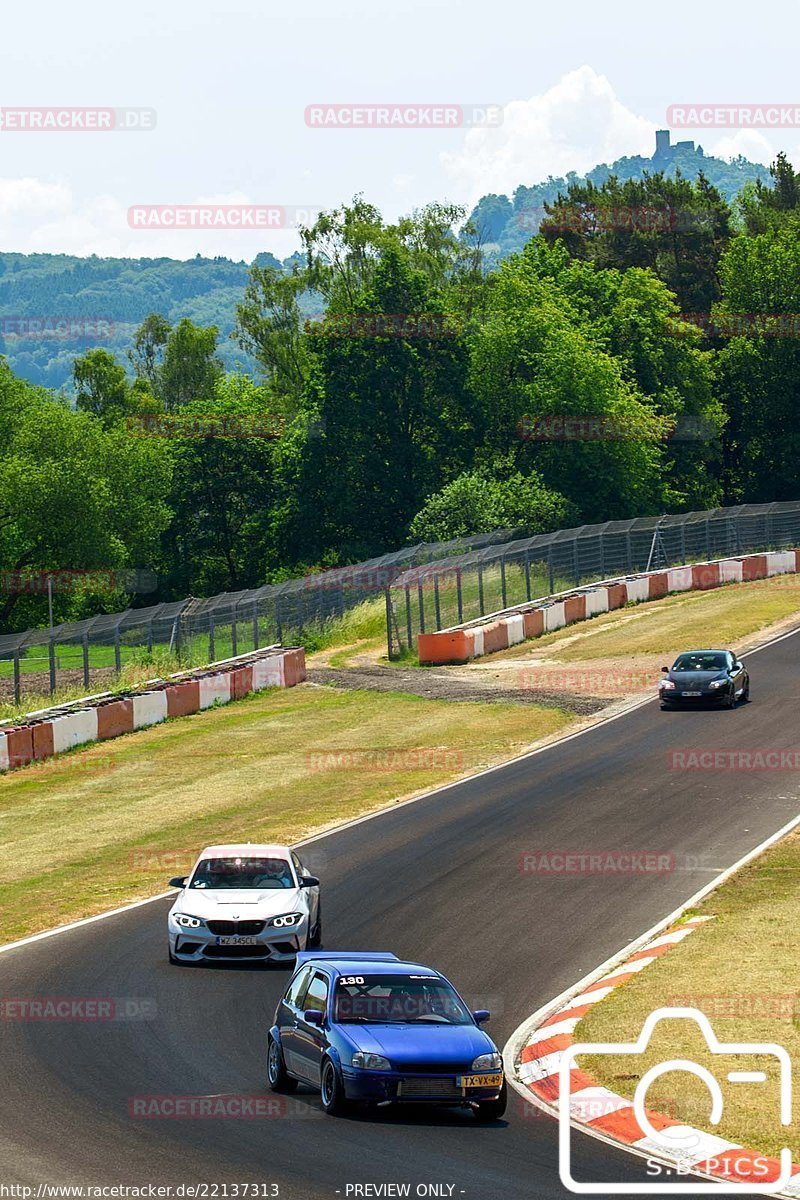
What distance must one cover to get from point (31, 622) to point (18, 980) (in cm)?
6809

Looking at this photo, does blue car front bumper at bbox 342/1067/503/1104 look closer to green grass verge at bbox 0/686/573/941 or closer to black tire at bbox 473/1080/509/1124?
black tire at bbox 473/1080/509/1124

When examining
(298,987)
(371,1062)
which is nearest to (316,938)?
(298,987)

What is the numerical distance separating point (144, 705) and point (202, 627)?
728 centimetres

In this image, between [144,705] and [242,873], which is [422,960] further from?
[144,705]

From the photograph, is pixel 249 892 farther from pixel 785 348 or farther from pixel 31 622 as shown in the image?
pixel 785 348

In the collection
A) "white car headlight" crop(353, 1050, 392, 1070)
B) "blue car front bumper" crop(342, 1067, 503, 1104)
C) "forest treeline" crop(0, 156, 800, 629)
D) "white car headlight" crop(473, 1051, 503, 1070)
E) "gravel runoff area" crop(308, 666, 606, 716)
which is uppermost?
"forest treeline" crop(0, 156, 800, 629)

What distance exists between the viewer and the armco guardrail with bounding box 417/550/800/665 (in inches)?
2040

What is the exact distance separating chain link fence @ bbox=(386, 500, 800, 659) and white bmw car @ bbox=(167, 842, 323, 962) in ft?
106

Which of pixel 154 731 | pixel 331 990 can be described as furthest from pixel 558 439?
pixel 331 990

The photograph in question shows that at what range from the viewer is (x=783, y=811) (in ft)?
94.3

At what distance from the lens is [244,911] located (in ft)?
66.7

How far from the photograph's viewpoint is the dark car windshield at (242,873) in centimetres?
2114

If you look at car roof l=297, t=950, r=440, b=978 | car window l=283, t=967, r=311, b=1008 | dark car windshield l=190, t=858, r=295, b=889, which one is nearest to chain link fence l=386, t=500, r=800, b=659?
dark car windshield l=190, t=858, r=295, b=889

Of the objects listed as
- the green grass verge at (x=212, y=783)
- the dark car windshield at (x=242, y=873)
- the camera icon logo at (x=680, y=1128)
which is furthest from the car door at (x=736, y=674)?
the camera icon logo at (x=680, y=1128)
